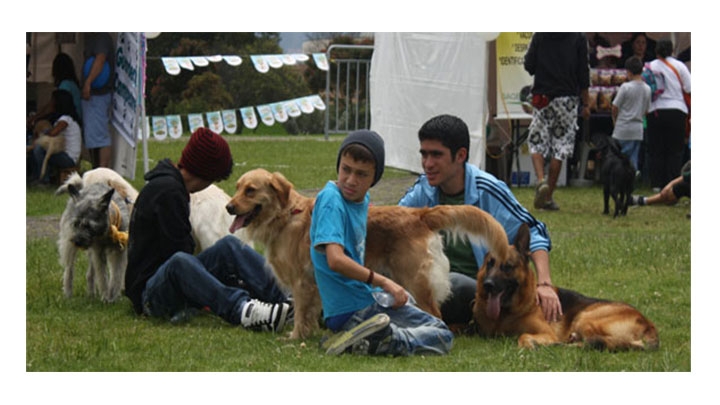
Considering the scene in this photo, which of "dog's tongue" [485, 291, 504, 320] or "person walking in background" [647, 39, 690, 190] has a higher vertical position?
"person walking in background" [647, 39, 690, 190]

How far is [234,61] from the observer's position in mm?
18641

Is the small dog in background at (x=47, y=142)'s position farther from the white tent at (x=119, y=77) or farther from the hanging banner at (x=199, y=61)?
the hanging banner at (x=199, y=61)

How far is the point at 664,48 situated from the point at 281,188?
9.25 meters

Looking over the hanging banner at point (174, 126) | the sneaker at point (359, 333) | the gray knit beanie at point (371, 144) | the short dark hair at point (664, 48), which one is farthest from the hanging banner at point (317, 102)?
the sneaker at point (359, 333)

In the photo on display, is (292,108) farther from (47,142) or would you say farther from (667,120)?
(667,120)

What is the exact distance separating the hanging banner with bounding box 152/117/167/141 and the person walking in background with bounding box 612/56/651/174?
364 inches

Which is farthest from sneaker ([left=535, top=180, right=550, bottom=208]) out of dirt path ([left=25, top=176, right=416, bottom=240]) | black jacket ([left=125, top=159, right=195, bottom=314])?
black jacket ([left=125, top=159, right=195, bottom=314])

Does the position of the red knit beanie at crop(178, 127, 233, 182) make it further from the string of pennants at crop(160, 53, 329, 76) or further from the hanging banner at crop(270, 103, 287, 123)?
the hanging banner at crop(270, 103, 287, 123)

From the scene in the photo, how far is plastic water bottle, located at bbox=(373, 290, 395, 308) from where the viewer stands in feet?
16.2

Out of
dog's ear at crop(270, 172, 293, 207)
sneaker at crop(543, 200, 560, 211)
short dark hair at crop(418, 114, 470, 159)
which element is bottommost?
sneaker at crop(543, 200, 560, 211)

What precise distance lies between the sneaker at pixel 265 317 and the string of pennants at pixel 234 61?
12.6 metres

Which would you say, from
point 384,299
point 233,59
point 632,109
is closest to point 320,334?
point 384,299
